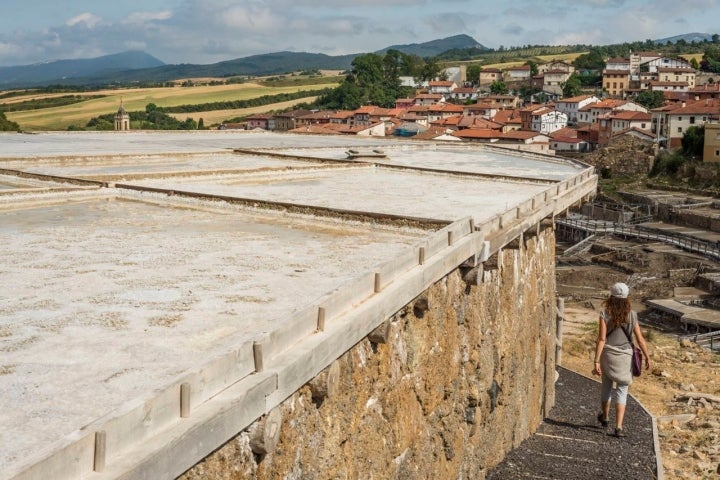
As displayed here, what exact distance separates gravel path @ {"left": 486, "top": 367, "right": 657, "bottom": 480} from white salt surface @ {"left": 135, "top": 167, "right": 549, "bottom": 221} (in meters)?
2.74

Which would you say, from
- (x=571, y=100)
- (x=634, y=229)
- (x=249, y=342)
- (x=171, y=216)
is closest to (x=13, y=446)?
(x=249, y=342)

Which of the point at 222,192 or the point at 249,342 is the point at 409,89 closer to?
the point at 222,192

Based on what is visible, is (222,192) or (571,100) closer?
(222,192)

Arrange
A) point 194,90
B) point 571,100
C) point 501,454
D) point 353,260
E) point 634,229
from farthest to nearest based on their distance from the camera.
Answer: point 194,90, point 571,100, point 634,229, point 501,454, point 353,260

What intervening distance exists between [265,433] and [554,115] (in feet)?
286

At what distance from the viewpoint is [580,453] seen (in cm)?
973

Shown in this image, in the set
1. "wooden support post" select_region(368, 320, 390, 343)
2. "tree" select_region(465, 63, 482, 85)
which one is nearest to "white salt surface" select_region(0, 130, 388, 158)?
"wooden support post" select_region(368, 320, 390, 343)

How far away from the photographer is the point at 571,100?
94.2 m

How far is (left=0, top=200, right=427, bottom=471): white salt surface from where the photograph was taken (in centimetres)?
407

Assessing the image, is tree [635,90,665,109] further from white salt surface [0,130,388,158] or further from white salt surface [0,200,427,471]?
white salt surface [0,200,427,471]

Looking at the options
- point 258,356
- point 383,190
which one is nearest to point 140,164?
point 383,190

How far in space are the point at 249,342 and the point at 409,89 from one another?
396 ft

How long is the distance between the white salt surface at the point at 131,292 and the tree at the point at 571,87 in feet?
344

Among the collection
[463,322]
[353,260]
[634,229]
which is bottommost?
[634,229]
